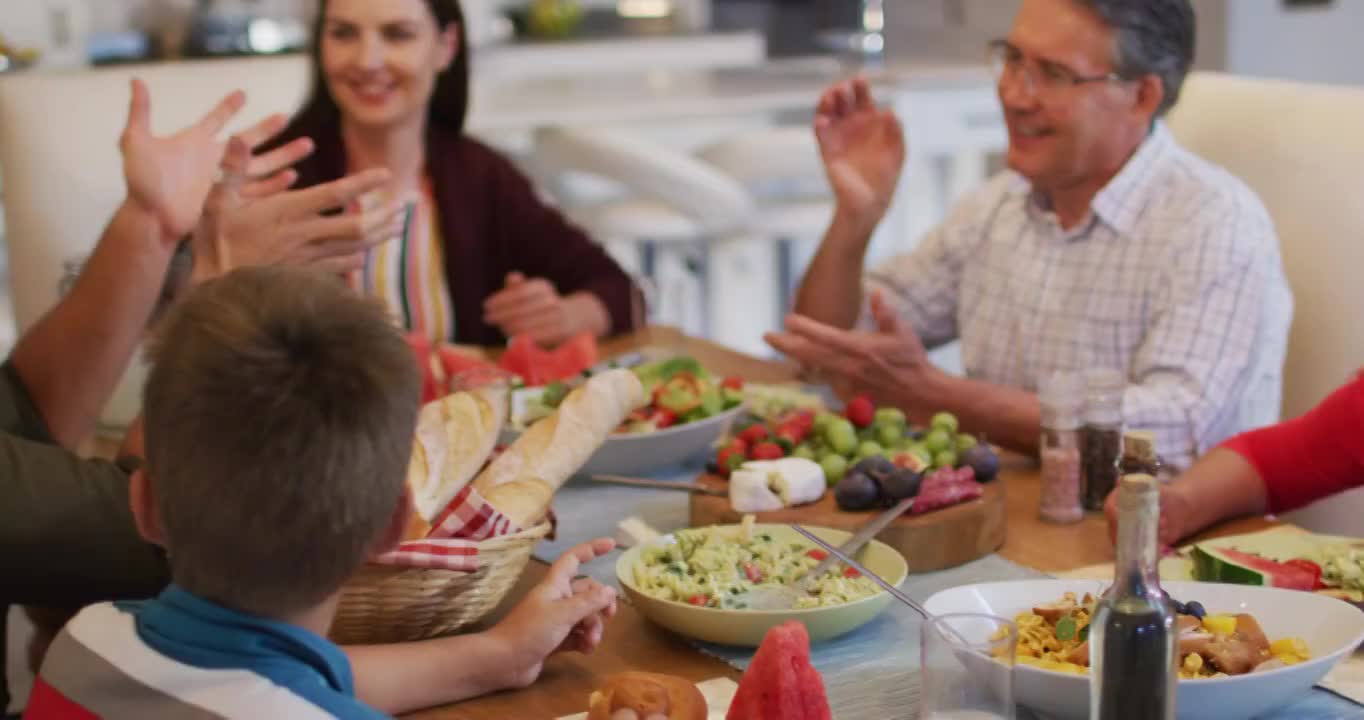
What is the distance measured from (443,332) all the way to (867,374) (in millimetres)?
984

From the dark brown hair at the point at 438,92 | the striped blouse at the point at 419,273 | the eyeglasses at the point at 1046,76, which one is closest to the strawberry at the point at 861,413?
the eyeglasses at the point at 1046,76

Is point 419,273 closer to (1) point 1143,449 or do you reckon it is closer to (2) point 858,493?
(2) point 858,493

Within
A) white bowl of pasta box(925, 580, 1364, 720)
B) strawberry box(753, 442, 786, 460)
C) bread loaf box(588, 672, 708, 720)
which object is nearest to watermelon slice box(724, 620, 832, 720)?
bread loaf box(588, 672, 708, 720)

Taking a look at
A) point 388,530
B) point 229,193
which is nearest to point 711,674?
point 388,530

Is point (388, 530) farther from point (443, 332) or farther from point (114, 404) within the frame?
point (443, 332)

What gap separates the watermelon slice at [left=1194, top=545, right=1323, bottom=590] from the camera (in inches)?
55.1

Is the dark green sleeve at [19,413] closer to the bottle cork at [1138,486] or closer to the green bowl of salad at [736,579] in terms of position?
the green bowl of salad at [736,579]

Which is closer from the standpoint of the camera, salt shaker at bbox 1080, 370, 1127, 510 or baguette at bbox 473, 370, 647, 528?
baguette at bbox 473, 370, 647, 528

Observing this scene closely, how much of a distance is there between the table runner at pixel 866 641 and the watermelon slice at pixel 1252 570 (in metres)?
0.16

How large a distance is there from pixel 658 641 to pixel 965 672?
389 millimetres

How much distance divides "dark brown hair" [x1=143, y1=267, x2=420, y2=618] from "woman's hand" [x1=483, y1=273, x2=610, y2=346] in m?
1.61

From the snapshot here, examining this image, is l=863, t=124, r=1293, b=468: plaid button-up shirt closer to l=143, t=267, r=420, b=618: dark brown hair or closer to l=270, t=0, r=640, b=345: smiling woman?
l=270, t=0, r=640, b=345: smiling woman

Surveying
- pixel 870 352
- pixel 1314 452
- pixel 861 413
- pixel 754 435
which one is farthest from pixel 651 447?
pixel 1314 452

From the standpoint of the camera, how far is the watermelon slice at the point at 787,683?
1.11 metres
